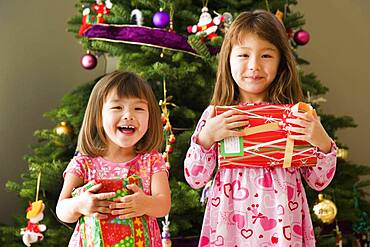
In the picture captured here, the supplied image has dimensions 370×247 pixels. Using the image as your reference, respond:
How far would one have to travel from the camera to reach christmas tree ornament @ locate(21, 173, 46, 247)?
1.92 m

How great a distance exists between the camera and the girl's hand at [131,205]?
3.97ft

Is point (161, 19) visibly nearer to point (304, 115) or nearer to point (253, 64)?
point (253, 64)

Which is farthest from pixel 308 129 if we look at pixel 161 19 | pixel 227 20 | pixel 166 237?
pixel 161 19

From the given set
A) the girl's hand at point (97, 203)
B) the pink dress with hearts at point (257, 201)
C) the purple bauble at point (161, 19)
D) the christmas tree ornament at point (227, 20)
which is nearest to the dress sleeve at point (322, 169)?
the pink dress with hearts at point (257, 201)

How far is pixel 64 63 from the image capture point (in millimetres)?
2691

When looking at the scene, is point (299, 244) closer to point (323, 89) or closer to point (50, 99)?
point (323, 89)

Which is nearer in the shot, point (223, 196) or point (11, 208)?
point (223, 196)

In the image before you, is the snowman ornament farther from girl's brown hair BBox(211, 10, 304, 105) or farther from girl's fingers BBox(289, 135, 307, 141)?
girl's fingers BBox(289, 135, 307, 141)

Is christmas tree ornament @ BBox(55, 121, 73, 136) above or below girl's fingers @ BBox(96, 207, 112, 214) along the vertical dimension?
above

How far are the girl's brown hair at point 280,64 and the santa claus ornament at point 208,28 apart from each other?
1.67 feet

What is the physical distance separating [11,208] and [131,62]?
0.97 metres

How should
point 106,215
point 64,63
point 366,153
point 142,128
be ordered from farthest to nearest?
point 366,153, point 64,63, point 142,128, point 106,215

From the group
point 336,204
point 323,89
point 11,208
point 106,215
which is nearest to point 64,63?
point 11,208

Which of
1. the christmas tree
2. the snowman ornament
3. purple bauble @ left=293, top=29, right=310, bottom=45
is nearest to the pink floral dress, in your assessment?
the christmas tree
